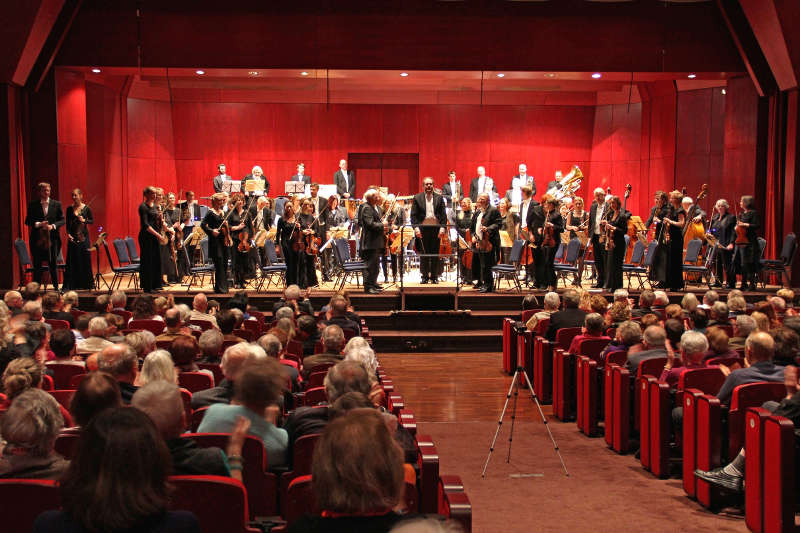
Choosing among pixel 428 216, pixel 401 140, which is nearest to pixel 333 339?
pixel 428 216

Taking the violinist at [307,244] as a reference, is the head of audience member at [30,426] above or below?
below

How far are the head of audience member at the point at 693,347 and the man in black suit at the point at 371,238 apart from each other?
6.72 m

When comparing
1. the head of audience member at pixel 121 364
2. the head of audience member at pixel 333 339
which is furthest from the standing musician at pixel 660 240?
the head of audience member at pixel 121 364

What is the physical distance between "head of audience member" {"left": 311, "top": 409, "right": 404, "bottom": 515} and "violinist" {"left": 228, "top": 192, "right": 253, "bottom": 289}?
398 inches

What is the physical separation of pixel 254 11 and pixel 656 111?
25.9ft

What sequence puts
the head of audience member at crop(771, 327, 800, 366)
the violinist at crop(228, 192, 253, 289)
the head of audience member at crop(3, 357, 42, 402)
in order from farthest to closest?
the violinist at crop(228, 192, 253, 289) < the head of audience member at crop(771, 327, 800, 366) < the head of audience member at crop(3, 357, 42, 402)

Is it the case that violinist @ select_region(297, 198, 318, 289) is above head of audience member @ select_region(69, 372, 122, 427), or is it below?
above

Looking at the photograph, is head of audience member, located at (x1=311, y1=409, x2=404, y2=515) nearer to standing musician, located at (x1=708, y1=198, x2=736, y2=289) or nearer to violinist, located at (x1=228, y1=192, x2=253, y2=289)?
violinist, located at (x1=228, y1=192, x2=253, y2=289)

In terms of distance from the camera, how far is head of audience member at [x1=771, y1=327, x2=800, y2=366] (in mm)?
4852

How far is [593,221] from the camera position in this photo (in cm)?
1220

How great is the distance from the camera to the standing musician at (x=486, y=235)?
39.6 feet

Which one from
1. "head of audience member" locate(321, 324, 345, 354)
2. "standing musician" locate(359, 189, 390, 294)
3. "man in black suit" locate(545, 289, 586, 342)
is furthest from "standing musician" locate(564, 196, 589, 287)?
"head of audience member" locate(321, 324, 345, 354)

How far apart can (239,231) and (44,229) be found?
251 centimetres

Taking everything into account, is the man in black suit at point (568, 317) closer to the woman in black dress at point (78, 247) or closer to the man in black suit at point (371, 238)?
the man in black suit at point (371, 238)
